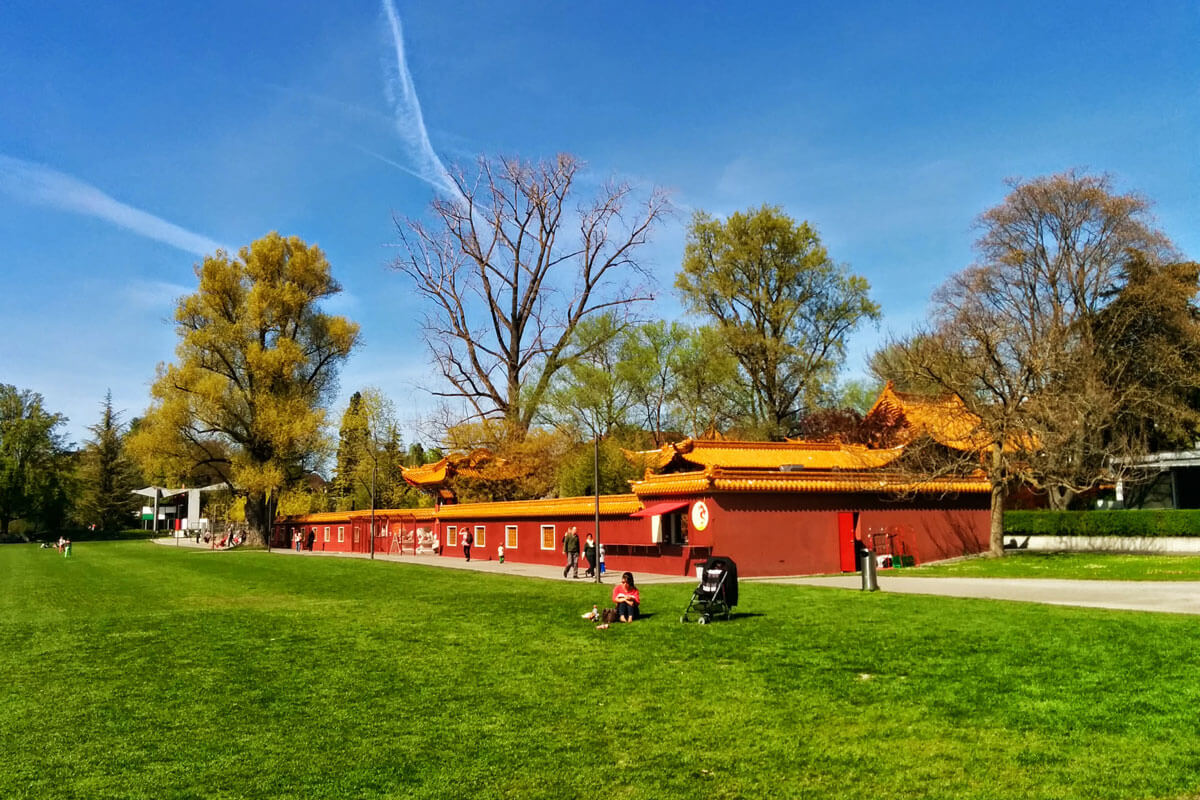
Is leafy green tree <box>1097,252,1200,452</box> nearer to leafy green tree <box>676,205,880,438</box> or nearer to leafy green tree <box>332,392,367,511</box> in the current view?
leafy green tree <box>676,205,880,438</box>

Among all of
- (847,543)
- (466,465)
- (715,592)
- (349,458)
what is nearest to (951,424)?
(847,543)

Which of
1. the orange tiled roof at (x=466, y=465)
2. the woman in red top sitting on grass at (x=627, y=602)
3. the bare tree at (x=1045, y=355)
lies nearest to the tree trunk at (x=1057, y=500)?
the bare tree at (x=1045, y=355)

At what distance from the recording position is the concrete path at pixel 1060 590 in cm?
1480

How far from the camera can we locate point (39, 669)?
11.0 metres

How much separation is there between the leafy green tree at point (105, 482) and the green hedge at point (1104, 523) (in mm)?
81636

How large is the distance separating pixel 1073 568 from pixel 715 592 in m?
15.1

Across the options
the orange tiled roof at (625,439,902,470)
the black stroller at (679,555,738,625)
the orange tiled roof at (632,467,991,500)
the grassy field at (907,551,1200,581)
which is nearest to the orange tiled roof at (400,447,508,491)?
the orange tiled roof at (625,439,902,470)

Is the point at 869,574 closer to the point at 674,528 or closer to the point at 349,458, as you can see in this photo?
the point at 674,528

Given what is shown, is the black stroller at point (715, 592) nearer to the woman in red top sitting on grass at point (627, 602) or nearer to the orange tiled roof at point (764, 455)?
the woman in red top sitting on grass at point (627, 602)

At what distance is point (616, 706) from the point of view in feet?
28.0

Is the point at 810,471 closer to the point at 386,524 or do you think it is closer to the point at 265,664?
the point at 265,664

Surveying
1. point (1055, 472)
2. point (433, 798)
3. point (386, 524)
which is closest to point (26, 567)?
point (386, 524)

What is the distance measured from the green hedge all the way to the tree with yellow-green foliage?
39.1 metres

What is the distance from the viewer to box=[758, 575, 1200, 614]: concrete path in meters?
14.8
